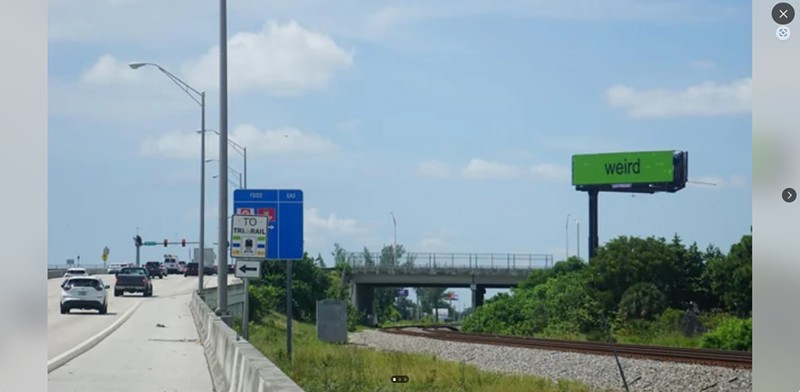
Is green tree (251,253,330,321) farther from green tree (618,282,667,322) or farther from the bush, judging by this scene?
the bush

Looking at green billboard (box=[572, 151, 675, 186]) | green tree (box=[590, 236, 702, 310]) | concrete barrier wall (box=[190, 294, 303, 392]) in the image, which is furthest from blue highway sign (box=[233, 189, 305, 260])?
green billboard (box=[572, 151, 675, 186])

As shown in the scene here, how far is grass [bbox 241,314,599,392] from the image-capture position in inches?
819

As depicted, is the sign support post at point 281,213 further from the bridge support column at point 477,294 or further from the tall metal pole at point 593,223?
the tall metal pole at point 593,223

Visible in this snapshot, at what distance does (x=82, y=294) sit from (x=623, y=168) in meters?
76.1

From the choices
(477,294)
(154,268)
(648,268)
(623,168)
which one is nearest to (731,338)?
(648,268)

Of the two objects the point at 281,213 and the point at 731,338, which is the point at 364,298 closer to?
the point at 731,338

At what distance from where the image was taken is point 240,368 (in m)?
14.6

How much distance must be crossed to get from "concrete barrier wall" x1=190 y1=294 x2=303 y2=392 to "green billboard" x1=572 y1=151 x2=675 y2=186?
94.0m

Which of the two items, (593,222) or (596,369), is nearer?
(596,369)

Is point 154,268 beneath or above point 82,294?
beneath

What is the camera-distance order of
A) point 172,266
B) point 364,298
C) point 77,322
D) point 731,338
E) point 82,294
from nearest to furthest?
point 731,338 < point 77,322 < point 82,294 < point 364,298 < point 172,266

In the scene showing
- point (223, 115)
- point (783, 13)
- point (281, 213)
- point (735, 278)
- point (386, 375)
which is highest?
point (223, 115)

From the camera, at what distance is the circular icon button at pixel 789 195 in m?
6.03

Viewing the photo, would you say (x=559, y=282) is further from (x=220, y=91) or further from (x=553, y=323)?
(x=220, y=91)
